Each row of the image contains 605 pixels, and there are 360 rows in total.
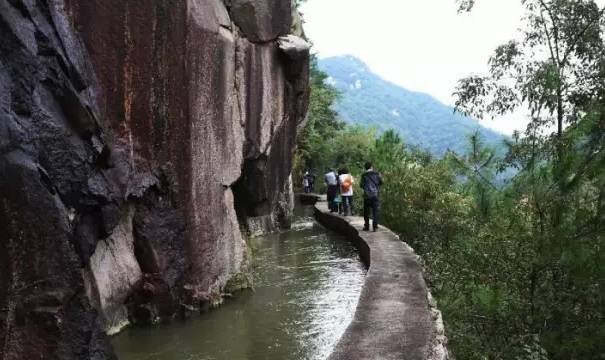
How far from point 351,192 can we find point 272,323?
965 centimetres

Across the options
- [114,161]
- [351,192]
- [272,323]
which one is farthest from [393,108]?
[114,161]

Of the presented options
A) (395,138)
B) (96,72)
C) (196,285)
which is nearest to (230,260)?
(196,285)

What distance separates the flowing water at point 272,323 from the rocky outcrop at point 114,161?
42 centimetres

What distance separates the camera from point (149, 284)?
287 inches

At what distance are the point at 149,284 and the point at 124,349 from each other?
1.07 metres

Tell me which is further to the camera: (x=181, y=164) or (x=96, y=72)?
(x=181, y=164)

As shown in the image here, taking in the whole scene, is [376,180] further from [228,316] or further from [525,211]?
[525,211]

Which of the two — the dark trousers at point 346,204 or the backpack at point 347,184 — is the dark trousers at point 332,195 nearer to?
the dark trousers at point 346,204

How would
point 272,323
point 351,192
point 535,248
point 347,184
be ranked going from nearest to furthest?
point 535,248 < point 272,323 < point 347,184 < point 351,192

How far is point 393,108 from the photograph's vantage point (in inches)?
6127

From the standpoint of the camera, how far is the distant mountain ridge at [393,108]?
412ft

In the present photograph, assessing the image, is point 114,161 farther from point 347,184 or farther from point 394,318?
→ point 347,184

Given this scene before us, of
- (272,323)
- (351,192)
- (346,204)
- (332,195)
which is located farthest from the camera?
(332,195)

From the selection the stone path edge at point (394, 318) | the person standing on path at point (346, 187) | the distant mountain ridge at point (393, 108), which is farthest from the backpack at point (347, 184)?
the distant mountain ridge at point (393, 108)
